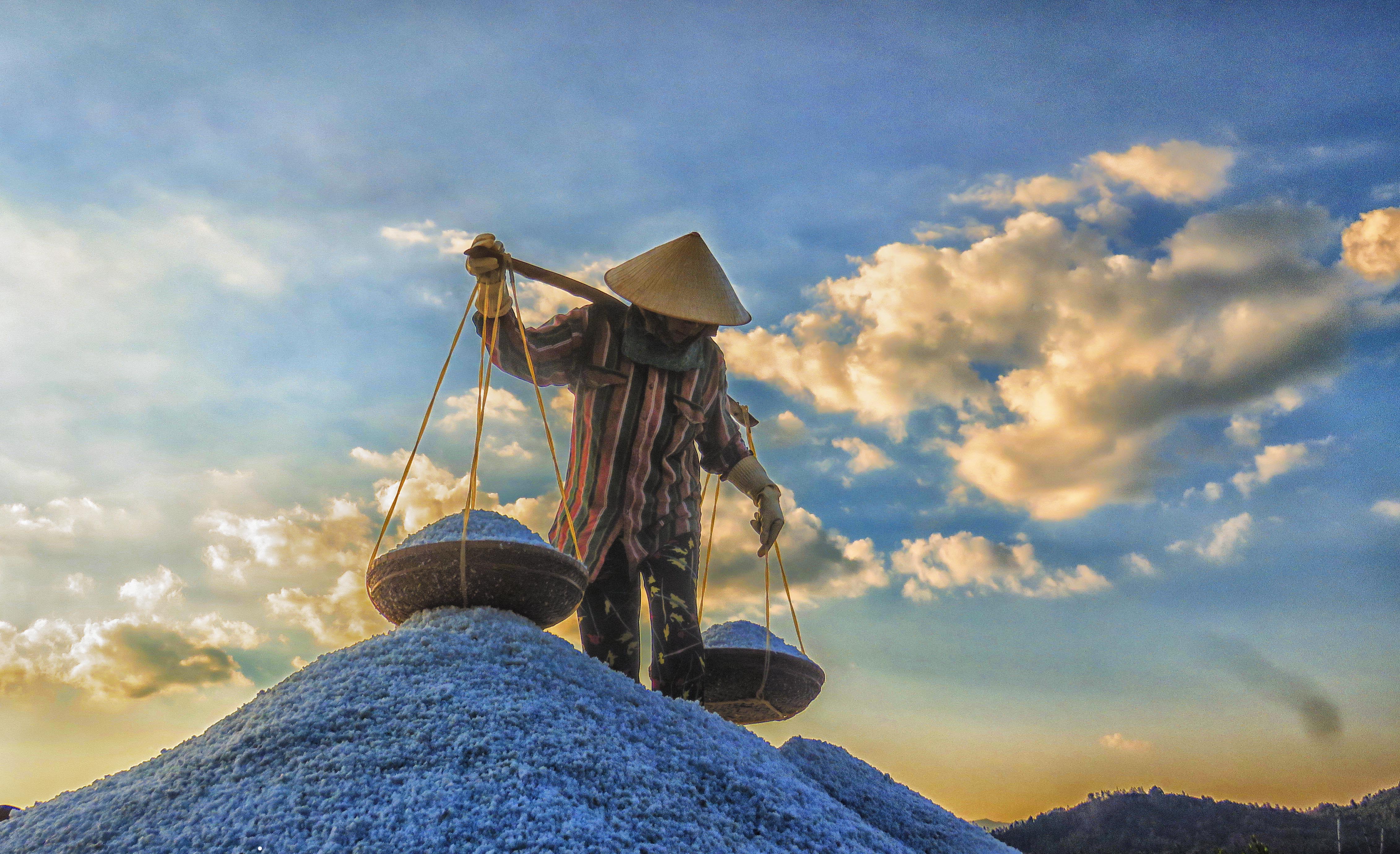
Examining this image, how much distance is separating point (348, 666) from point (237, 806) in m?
0.50

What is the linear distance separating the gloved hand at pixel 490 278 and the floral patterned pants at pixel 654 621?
0.91m

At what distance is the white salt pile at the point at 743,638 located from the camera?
10.6ft

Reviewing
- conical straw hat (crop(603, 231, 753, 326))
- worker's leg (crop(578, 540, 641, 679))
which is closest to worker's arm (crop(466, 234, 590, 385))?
conical straw hat (crop(603, 231, 753, 326))

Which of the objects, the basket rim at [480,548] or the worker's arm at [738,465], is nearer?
the basket rim at [480,548]

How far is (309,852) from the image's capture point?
166cm

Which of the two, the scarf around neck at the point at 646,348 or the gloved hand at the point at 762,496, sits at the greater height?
the scarf around neck at the point at 646,348

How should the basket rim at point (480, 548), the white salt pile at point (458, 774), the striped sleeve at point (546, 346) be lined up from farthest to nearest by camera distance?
1. the striped sleeve at point (546, 346)
2. the basket rim at point (480, 548)
3. the white salt pile at point (458, 774)

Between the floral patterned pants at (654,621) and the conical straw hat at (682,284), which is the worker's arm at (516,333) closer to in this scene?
the conical straw hat at (682,284)

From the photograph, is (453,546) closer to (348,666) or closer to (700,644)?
(348,666)

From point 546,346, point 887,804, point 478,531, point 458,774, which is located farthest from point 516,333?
point 887,804

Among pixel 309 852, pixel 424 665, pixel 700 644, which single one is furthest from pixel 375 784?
pixel 700 644

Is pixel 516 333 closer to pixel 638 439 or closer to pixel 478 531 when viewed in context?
pixel 638 439

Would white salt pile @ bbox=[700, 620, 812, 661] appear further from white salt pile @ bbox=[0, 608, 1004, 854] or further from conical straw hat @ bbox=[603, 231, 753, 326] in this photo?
conical straw hat @ bbox=[603, 231, 753, 326]

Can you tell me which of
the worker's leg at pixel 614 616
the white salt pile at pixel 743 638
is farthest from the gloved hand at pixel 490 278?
the white salt pile at pixel 743 638
